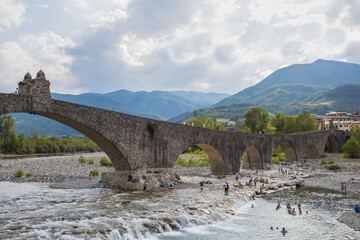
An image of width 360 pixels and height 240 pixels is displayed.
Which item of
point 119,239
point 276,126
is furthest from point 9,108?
point 276,126

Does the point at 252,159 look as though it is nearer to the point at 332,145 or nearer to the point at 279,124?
the point at 279,124

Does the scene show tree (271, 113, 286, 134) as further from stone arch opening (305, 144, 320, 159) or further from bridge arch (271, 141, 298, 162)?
bridge arch (271, 141, 298, 162)

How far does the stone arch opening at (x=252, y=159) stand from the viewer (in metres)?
47.6

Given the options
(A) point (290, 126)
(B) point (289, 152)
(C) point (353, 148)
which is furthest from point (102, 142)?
(A) point (290, 126)

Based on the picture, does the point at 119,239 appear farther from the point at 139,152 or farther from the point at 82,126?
the point at 139,152

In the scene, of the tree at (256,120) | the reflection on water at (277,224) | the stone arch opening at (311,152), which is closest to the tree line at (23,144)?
the tree at (256,120)

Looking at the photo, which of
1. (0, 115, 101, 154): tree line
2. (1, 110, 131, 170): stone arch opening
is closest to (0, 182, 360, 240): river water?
(1, 110, 131, 170): stone arch opening

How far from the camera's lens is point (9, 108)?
17484 millimetres

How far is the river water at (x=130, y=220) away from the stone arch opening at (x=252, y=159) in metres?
23.8

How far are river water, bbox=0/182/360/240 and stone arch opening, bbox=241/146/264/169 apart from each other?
939 inches

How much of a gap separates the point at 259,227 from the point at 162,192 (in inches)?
377

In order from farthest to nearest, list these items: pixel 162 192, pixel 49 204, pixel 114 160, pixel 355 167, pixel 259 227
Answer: pixel 355 167 < pixel 114 160 < pixel 162 192 < pixel 49 204 < pixel 259 227

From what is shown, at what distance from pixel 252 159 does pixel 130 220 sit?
36.3m

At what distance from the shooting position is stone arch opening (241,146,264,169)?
4762cm
